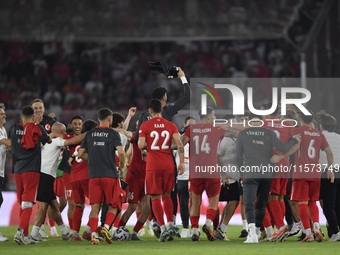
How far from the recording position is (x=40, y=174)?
8102 mm

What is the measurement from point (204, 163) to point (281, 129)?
1.53 meters

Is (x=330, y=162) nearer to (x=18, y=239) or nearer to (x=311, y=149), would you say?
(x=311, y=149)

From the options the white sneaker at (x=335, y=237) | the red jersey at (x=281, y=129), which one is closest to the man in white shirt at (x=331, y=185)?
the white sneaker at (x=335, y=237)

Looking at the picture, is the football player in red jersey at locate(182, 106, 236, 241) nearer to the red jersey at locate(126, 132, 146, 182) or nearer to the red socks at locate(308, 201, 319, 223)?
the red jersey at locate(126, 132, 146, 182)

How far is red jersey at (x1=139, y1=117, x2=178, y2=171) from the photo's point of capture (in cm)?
744

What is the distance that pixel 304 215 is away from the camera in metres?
7.49

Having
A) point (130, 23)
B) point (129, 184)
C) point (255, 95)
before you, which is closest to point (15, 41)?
point (130, 23)

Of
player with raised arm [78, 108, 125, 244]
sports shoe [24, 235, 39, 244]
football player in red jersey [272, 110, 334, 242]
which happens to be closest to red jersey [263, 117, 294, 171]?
football player in red jersey [272, 110, 334, 242]

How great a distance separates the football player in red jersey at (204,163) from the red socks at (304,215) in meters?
1.42

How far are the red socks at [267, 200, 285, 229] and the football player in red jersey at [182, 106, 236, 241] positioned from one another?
953 millimetres

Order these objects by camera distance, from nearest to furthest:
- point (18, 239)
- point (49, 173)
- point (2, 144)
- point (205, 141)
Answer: point (18, 239)
point (205, 141)
point (49, 173)
point (2, 144)

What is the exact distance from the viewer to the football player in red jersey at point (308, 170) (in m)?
7.51

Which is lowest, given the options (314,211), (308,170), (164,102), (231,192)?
(314,211)

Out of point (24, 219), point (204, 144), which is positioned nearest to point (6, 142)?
point (24, 219)
